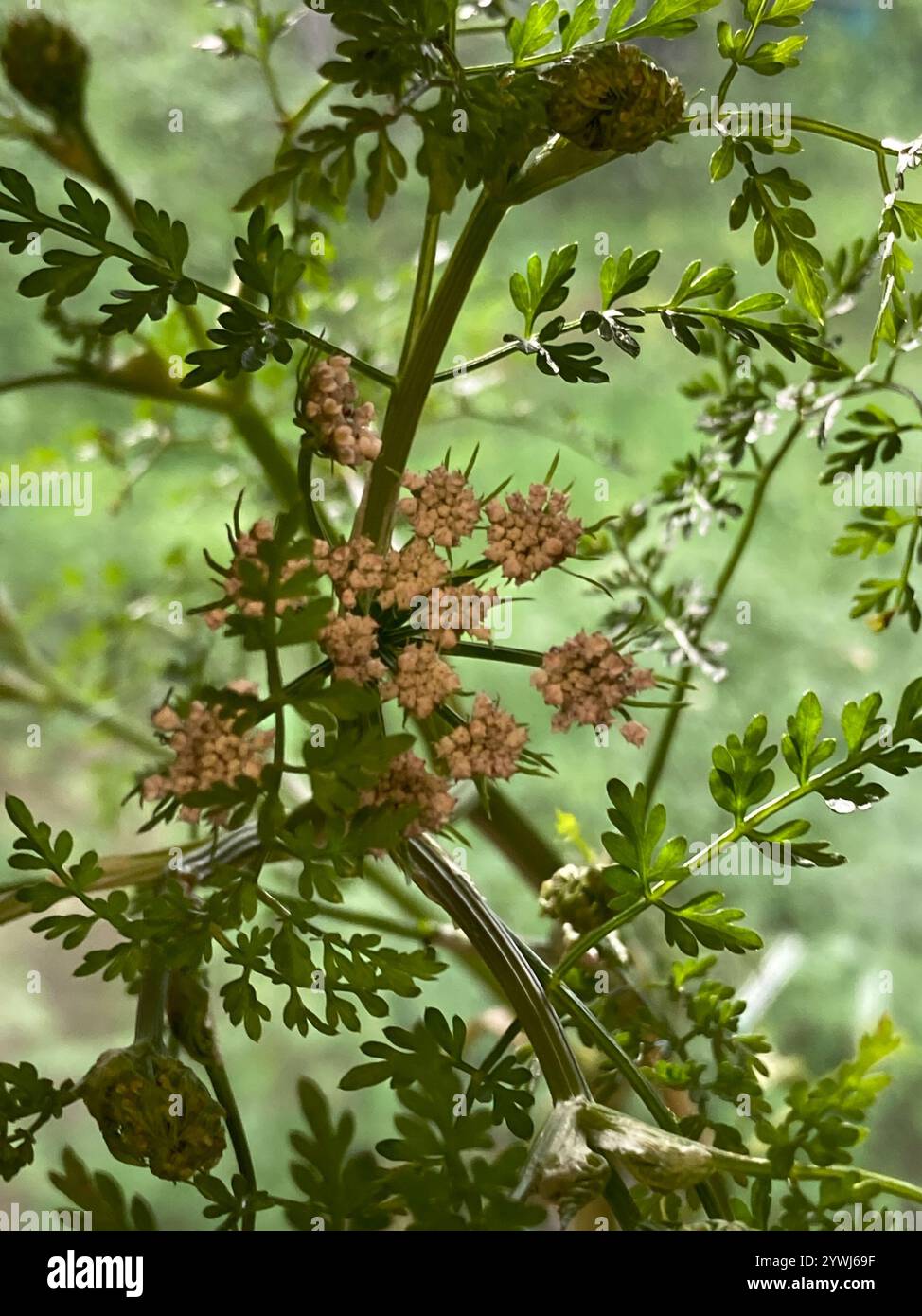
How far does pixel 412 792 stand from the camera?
0.31 m

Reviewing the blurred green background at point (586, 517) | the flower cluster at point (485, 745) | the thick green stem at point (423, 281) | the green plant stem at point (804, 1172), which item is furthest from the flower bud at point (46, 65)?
the blurred green background at point (586, 517)

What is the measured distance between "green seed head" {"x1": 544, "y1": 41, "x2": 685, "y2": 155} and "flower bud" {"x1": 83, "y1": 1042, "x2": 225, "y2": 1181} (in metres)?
0.25

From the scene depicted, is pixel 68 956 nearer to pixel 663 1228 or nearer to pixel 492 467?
pixel 492 467

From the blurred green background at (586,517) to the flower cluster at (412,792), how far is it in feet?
3.08

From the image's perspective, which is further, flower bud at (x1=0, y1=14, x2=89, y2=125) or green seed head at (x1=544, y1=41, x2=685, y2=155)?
flower bud at (x1=0, y1=14, x2=89, y2=125)

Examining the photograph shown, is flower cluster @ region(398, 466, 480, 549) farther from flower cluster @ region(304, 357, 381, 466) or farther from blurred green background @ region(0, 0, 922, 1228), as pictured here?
blurred green background @ region(0, 0, 922, 1228)

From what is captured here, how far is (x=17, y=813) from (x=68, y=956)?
3.20ft

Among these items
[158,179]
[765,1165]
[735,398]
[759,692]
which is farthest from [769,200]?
[158,179]

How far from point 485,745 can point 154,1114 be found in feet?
0.38

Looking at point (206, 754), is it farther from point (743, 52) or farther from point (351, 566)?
point (743, 52)

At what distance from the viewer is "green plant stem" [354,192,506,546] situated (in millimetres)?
338

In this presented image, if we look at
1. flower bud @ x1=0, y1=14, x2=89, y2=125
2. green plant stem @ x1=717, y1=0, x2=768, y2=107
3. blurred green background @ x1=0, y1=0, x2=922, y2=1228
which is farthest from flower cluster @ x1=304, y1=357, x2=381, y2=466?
blurred green background @ x1=0, y1=0, x2=922, y2=1228

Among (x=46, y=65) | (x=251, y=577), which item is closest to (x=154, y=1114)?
(x=251, y=577)

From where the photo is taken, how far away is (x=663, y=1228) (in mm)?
319
